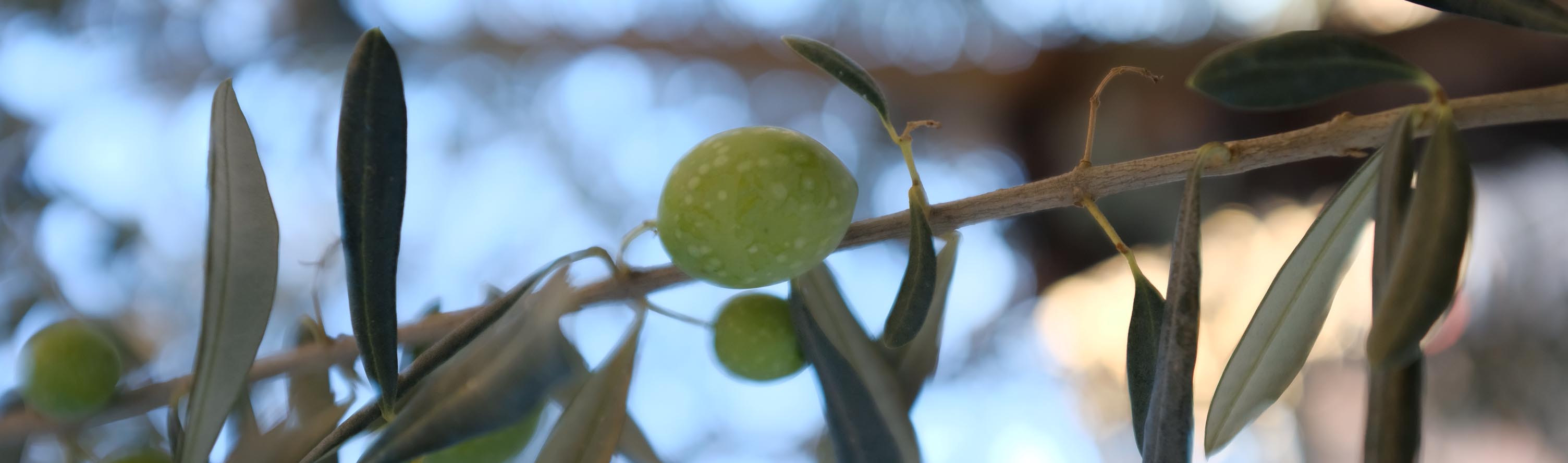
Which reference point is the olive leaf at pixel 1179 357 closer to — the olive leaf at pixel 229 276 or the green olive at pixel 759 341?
the green olive at pixel 759 341

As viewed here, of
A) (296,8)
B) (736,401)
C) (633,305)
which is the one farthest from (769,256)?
(296,8)

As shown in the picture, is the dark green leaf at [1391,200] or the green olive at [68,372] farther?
→ the green olive at [68,372]

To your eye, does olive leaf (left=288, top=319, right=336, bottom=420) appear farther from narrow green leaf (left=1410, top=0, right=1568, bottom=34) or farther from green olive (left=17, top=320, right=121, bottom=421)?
narrow green leaf (left=1410, top=0, right=1568, bottom=34)

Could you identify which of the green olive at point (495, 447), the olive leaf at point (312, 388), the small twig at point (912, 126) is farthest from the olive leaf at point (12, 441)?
the small twig at point (912, 126)

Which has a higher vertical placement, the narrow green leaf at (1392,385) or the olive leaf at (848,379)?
the narrow green leaf at (1392,385)

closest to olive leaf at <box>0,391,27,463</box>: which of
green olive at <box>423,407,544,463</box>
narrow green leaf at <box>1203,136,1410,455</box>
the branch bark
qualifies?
the branch bark

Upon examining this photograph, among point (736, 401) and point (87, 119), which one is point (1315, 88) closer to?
point (736, 401)
